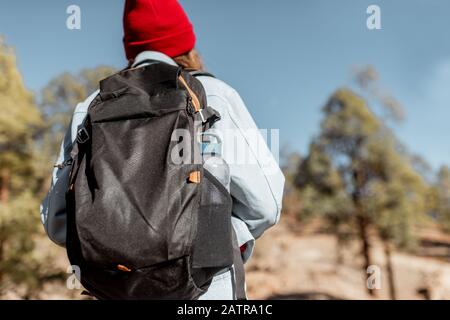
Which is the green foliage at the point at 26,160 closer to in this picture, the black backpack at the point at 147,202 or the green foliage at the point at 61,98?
the green foliage at the point at 61,98

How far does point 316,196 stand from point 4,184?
7.69 meters

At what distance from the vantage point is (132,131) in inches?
47.4

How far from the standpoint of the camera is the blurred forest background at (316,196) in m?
7.21

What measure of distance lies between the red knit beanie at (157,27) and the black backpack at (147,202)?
0.87 feet

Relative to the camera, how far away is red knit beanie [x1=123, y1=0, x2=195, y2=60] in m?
1.50

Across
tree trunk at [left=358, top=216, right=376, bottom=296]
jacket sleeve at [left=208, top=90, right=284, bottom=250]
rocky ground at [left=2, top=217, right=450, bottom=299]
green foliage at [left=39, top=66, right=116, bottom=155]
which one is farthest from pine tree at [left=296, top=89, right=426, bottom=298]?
jacket sleeve at [left=208, top=90, right=284, bottom=250]

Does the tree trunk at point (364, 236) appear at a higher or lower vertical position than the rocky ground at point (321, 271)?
higher

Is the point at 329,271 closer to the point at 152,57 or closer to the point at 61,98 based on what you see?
the point at 61,98

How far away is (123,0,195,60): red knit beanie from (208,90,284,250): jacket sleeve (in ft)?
0.99

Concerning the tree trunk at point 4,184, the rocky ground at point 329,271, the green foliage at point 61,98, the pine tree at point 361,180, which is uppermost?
the green foliage at point 61,98

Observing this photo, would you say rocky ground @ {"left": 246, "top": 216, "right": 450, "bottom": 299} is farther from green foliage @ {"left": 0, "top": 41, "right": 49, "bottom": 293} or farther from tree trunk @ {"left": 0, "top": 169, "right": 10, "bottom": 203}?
tree trunk @ {"left": 0, "top": 169, "right": 10, "bottom": 203}

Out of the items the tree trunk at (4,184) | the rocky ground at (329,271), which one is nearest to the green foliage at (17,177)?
the tree trunk at (4,184)
